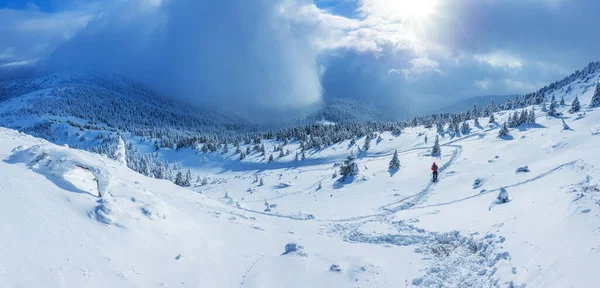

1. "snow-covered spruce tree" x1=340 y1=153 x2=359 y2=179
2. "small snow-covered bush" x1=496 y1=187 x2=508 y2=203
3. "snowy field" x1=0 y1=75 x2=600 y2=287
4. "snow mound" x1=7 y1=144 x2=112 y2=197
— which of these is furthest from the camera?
"snow-covered spruce tree" x1=340 y1=153 x2=359 y2=179

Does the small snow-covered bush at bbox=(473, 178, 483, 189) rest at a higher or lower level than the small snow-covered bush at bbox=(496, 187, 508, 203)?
lower

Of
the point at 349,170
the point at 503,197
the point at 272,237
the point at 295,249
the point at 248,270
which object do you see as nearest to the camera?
the point at 248,270

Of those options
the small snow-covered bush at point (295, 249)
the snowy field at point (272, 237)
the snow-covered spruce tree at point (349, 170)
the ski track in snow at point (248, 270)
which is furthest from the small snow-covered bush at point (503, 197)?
the snow-covered spruce tree at point (349, 170)

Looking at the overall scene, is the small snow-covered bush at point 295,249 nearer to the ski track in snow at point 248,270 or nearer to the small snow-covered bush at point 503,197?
the ski track in snow at point 248,270

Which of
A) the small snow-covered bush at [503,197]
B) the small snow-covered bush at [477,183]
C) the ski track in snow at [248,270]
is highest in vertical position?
the small snow-covered bush at [503,197]

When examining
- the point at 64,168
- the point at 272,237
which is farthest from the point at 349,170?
the point at 64,168

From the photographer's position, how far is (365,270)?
1520 centimetres

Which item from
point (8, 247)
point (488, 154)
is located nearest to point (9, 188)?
point (8, 247)

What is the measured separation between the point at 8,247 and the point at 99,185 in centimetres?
571

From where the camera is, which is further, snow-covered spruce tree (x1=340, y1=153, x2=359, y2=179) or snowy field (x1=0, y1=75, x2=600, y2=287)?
snow-covered spruce tree (x1=340, y1=153, x2=359, y2=179)

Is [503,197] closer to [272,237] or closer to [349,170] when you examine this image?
[272,237]

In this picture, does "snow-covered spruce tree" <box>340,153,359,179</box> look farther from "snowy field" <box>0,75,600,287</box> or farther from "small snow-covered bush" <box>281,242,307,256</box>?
"small snow-covered bush" <box>281,242,307,256</box>

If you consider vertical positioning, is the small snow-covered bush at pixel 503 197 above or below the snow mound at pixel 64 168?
below

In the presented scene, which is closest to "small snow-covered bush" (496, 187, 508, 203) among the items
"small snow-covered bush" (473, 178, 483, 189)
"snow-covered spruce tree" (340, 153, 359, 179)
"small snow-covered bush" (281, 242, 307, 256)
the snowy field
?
the snowy field
